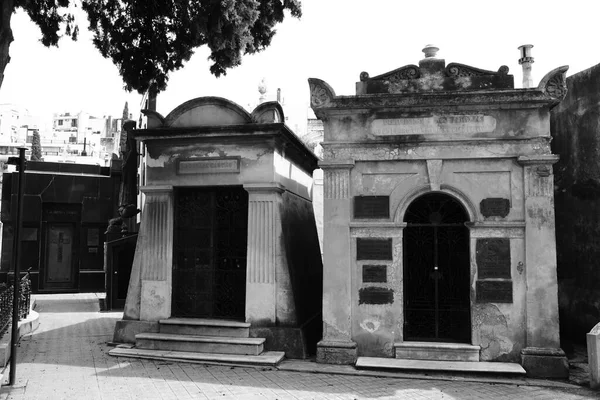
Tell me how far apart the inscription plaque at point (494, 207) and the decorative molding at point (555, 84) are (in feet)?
5.97

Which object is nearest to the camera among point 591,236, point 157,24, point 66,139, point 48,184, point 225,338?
point 225,338

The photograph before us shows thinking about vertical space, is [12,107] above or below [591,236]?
above

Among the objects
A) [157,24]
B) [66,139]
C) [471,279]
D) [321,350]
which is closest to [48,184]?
[157,24]

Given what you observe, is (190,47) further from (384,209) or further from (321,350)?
(321,350)

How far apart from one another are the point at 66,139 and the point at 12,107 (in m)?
15.0

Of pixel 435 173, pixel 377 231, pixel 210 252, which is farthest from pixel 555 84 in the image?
pixel 210 252

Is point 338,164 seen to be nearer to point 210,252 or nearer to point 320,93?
point 320,93

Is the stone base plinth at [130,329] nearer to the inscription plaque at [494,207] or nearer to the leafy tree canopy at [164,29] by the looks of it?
the leafy tree canopy at [164,29]

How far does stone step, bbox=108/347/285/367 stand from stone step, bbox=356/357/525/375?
142cm

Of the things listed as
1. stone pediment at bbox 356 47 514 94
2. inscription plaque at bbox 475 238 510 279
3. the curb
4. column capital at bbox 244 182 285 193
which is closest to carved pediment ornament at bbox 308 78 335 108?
stone pediment at bbox 356 47 514 94

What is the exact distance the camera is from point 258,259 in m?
8.84

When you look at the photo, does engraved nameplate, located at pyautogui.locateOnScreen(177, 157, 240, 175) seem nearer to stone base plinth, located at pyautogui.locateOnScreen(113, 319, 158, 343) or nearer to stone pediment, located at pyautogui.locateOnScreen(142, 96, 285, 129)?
stone pediment, located at pyautogui.locateOnScreen(142, 96, 285, 129)

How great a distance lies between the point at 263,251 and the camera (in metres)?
8.84

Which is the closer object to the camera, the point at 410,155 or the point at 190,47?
the point at 410,155
